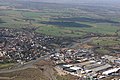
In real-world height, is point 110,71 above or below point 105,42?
above

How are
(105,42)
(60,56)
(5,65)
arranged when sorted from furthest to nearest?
1. (105,42)
2. (60,56)
3. (5,65)

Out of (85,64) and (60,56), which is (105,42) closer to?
(60,56)

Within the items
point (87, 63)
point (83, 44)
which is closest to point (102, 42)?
point (83, 44)

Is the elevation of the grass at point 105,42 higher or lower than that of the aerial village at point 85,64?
lower

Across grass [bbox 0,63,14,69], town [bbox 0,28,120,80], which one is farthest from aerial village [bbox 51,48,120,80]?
grass [bbox 0,63,14,69]

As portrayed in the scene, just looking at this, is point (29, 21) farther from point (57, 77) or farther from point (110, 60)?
point (57, 77)

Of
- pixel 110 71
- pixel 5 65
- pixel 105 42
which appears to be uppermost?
pixel 5 65

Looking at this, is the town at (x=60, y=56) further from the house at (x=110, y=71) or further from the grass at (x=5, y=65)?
the grass at (x=5, y=65)

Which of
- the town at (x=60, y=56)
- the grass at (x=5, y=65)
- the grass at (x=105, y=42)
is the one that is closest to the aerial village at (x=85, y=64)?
the town at (x=60, y=56)

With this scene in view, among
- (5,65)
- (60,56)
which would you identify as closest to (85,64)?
(60,56)

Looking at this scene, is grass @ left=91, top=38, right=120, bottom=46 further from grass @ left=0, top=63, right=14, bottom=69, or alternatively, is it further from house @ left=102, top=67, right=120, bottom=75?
grass @ left=0, top=63, right=14, bottom=69

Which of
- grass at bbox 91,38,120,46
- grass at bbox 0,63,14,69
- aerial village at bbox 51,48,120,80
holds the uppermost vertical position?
grass at bbox 0,63,14,69
